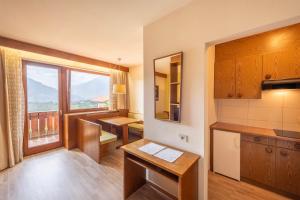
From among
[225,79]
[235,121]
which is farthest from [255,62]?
[235,121]

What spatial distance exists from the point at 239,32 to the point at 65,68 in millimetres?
3870

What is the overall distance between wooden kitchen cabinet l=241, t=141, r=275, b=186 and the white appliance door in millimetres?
81

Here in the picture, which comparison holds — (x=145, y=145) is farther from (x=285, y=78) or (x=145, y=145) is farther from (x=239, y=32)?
(x=285, y=78)

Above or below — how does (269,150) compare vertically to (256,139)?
below

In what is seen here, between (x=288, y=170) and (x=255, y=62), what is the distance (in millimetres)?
1602

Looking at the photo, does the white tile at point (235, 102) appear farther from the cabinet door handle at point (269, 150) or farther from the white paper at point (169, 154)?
the white paper at point (169, 154)

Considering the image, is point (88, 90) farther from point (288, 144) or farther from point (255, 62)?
point (288, 144)

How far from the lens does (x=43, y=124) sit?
3.47 metres

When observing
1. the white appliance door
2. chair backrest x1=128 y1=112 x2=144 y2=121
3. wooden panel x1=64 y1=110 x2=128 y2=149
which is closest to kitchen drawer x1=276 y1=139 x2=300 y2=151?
the white appliance door

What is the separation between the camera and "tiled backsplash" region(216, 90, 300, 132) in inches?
79.2

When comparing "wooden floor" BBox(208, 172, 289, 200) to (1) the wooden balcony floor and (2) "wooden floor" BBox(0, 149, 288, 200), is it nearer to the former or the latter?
(2) "wooden floor" BBox(0, 149, 288, 200)

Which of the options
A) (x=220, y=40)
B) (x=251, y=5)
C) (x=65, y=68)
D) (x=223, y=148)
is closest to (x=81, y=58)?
(x=65, y=68)

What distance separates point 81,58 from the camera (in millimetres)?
3619

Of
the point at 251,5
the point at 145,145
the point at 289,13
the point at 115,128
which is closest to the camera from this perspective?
the point at 289,13
